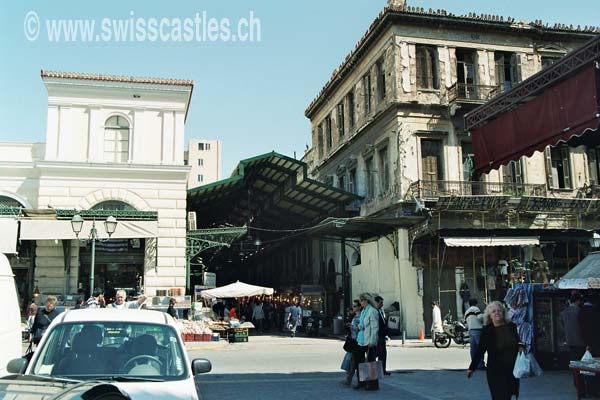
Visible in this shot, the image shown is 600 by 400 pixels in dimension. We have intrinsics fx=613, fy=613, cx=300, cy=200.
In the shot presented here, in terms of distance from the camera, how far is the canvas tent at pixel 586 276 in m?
11.1

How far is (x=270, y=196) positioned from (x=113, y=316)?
106 feet

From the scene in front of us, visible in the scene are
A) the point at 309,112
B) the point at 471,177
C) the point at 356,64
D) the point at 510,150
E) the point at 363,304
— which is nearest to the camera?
the point at 363,304

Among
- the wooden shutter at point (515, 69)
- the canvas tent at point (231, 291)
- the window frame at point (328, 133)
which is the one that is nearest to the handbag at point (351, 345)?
the canvas tent at point (231, 291)

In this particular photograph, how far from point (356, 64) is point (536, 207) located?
42.9 feet

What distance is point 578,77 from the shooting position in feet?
37.8

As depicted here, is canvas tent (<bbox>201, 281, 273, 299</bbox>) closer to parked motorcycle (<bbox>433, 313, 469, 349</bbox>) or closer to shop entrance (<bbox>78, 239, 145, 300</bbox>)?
shop entrance (<bbox>78, 239, 145, 300</bbox>)

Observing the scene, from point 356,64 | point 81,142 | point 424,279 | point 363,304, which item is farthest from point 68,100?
point 363,304

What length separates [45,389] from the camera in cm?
376

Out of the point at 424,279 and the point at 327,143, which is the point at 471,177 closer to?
→ the point at 424,279

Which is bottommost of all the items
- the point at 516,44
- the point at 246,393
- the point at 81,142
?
the point at 246,393

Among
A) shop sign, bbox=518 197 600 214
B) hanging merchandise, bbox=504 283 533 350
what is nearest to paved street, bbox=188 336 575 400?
hanging merchandise, bbox=504 283 533 350

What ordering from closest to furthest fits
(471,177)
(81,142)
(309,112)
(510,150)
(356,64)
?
1. (510,150)
2. (81,142)
3. (471,177)
4. (356,64)
5. (309,112)

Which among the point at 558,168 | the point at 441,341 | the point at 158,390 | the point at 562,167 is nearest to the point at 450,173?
the point at 558,168

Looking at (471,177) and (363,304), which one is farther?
(471,177)
